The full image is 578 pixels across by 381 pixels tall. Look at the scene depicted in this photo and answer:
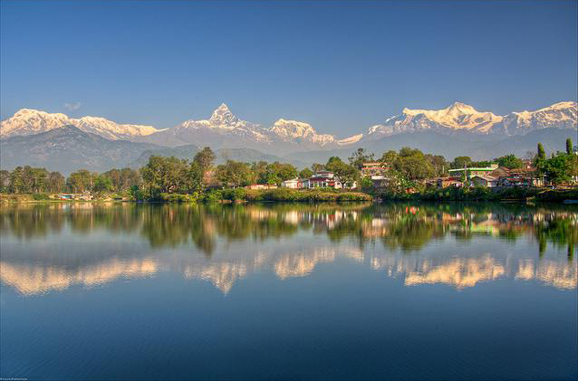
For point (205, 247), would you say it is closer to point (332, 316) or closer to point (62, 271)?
point (62, 271)

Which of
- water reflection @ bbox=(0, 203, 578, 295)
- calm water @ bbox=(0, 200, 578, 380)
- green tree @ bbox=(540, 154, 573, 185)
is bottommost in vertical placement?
calm water @ bbox=(0, 200, 578, 380)

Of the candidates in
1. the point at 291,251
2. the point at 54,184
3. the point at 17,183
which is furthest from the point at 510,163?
the point at 54,184

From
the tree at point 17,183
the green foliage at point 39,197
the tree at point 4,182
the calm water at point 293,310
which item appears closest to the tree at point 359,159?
the green foliage at point 39,197

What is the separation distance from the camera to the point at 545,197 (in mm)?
63156

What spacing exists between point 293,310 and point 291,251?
11044 mm

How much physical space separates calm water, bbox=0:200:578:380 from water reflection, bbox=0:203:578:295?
157 mm

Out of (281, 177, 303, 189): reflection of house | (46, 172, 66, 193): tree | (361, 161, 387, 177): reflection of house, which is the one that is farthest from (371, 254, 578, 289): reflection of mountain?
(46, 172, 66, 193): tree

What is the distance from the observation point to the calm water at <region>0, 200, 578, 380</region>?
33.5ft

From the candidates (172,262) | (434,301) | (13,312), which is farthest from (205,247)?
(434,301)

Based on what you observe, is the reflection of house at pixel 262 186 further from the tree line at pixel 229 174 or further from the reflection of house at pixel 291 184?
the reflection of house at pixel 291 184

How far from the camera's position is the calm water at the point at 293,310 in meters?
10.2

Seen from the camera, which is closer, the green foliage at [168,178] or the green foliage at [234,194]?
the green foliage at [234,194]

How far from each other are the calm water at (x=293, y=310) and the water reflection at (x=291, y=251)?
0.51 ft

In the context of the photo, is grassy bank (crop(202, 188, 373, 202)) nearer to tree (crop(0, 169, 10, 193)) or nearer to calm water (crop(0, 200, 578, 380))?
calm water (crop(0, 200, 578, 380))
